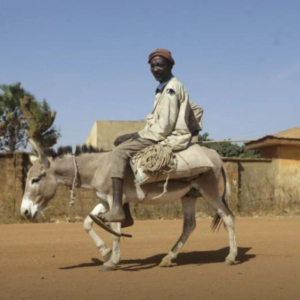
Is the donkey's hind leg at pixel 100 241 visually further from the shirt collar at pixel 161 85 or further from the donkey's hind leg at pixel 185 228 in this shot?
the shirt collar at pixel 161 85

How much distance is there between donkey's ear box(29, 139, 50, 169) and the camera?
291 inches

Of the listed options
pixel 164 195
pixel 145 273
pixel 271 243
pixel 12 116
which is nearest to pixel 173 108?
pixel 164 195

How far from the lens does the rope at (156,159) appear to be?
6.92 m

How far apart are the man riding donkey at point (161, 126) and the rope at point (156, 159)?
0.10m

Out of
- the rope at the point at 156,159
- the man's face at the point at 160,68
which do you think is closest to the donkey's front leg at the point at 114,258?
the rope at the point at 156,159

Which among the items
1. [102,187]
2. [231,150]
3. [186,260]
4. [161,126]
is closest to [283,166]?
[186,260]

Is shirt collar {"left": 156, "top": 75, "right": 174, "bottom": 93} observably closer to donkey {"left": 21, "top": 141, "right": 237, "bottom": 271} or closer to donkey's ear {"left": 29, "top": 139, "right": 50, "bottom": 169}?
donkey {"left": 21, "top": 141, "right": 237, "bottom": 271}

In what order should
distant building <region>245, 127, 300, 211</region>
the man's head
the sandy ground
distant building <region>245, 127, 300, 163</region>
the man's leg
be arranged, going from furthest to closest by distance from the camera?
distant building <region>245, 127, 300, 163</region> < distant building <region>245, 127, 300, 211</region> < the man's head < the man's leg < the sandy ground

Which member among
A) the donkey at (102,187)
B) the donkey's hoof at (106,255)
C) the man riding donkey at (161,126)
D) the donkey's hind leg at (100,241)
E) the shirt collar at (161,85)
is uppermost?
the shirt collar at (161,85)

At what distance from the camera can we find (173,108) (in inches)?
280

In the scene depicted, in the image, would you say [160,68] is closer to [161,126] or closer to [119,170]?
[161,126]

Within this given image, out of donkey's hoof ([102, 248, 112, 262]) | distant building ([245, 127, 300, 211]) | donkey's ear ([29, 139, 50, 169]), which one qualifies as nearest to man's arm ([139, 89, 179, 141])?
donkey's ear ([29, 139, 50, 169])

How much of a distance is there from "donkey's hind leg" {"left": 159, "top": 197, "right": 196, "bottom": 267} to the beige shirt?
1072 millimetres

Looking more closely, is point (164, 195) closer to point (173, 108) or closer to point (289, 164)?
point (173, 108)
